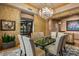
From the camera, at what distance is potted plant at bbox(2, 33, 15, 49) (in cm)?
236

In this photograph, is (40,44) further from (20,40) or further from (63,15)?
(63,15)

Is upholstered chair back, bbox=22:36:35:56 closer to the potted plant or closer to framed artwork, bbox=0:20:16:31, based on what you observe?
the potted plant

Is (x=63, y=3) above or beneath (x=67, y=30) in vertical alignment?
above

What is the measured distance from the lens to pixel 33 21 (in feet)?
8.23

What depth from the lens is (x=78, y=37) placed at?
2385 millimetres

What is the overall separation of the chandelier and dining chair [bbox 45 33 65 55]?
0.56 meters

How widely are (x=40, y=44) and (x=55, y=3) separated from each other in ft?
3.41

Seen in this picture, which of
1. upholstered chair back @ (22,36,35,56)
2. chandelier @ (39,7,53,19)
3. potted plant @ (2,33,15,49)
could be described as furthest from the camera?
chandelier @ (39,7,53,19)

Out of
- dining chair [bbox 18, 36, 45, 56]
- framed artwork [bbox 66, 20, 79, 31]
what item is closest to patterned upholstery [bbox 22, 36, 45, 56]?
dining chair [bbox 18, 36, 45, 56]

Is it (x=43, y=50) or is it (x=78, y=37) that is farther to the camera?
(x=43, y=50)

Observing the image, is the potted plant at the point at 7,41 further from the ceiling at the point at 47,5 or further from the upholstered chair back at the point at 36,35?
the ceiling at the point at 47,5

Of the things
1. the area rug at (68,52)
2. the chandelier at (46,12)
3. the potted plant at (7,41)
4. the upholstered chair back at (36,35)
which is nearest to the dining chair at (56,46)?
the area rug at (68,52)

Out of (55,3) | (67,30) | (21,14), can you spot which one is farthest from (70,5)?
(21,14)

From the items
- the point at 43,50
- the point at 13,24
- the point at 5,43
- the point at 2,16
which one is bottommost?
the point at 43,50
